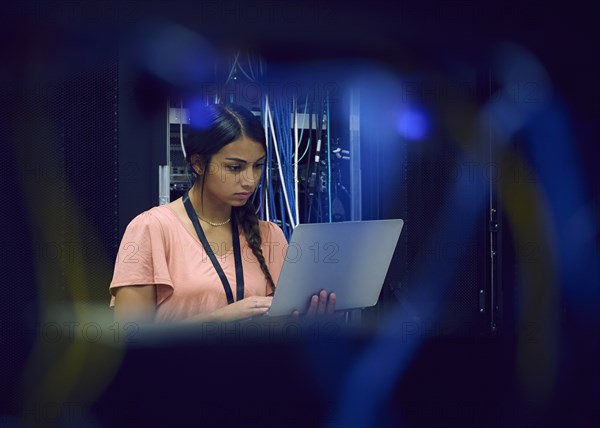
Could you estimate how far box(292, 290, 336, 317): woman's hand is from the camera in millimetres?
1101

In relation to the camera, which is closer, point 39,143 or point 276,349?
point 276,349

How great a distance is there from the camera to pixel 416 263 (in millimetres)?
1318

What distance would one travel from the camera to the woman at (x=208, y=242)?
141cm

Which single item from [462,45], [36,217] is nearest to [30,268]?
[36,217]

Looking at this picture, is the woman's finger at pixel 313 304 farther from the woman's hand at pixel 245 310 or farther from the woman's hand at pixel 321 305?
the woman's hand at pixel 245 310

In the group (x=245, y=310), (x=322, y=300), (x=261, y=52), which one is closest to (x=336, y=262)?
(x=322, y=300)

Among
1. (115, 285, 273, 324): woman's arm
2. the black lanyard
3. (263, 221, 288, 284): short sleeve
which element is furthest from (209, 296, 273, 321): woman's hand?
(263, 221, 288, 284): short sleeve

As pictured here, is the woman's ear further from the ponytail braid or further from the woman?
the ponytail braid

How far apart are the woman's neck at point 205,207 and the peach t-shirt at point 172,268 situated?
0.28 ft

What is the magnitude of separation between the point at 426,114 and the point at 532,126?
0.43 metres

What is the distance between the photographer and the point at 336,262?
43.3 inches

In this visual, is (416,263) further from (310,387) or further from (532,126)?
(310,387)

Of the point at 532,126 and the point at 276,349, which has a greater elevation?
the point at 532,126

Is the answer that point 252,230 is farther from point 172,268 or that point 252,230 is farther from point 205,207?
point 172,268
